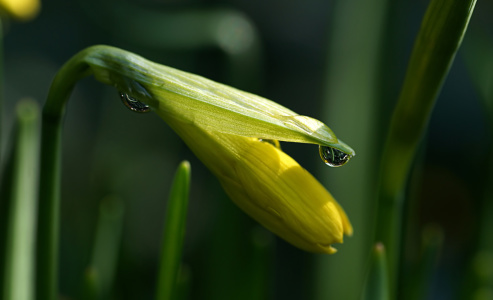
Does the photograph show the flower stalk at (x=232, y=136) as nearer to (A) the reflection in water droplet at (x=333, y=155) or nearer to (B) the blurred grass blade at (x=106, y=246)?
(A) the reflection in water droplet at (x=333, y=155)

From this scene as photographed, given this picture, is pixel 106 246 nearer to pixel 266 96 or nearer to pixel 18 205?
pixel 18 205

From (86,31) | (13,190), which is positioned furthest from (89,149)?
(13,190)

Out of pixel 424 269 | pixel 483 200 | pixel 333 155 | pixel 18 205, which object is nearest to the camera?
pixel 333 155

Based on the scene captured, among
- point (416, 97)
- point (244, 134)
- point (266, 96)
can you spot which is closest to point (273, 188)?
point (244, 134)

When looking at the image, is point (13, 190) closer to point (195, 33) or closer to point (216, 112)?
point (216, 112)

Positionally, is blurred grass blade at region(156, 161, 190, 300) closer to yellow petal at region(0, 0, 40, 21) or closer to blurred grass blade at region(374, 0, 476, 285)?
blurred grass blade at region(374, 0, 476, 285)

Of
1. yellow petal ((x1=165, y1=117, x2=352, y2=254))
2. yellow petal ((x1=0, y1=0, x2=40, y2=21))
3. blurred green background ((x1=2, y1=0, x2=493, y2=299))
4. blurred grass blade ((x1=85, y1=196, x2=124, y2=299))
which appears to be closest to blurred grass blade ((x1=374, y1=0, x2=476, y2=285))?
yellow petal ((x1=165, y1=117, x2=352, y2=254))
